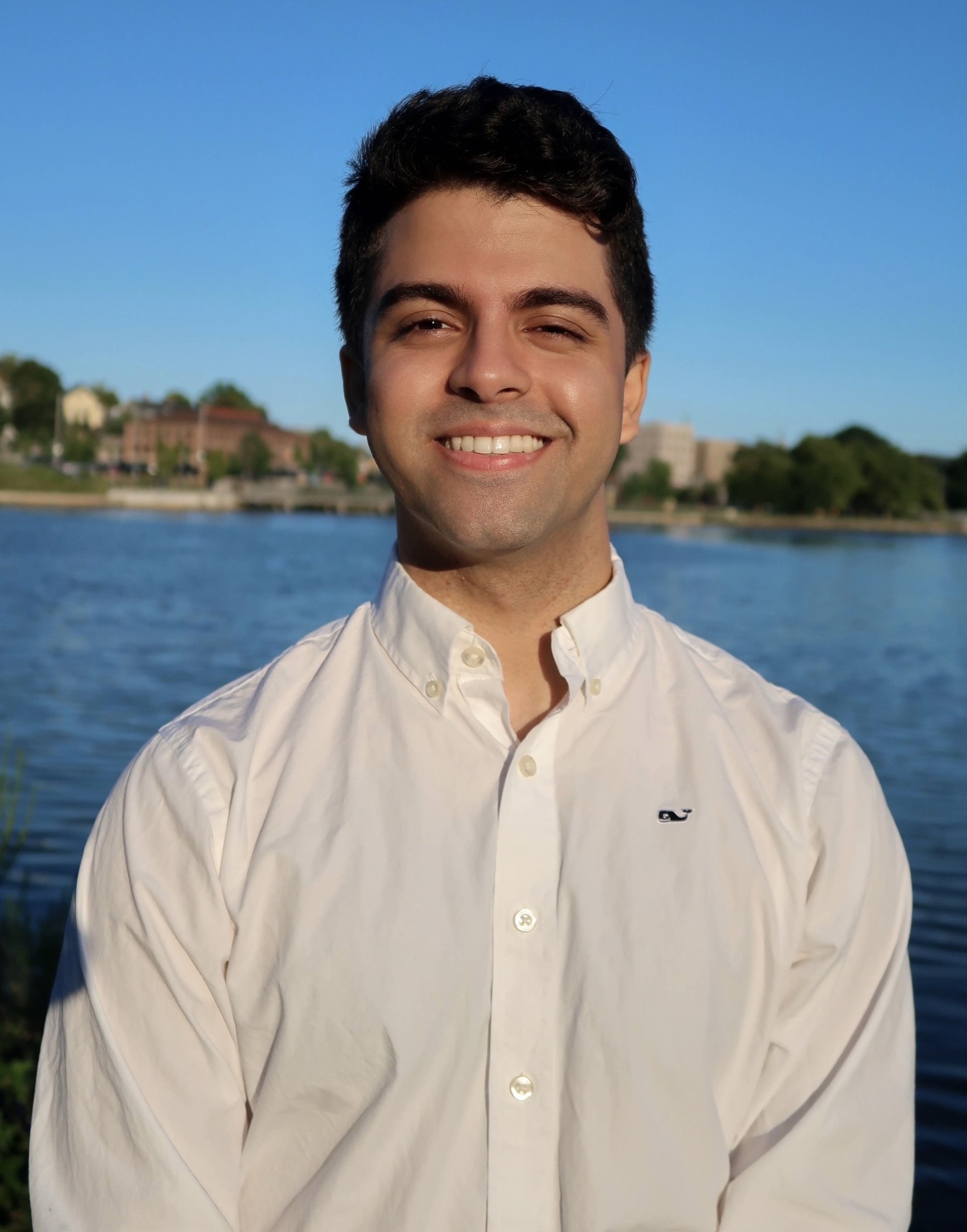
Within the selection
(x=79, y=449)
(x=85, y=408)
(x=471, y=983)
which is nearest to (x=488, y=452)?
(x=471, y=983)

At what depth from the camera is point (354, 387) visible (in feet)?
8.22

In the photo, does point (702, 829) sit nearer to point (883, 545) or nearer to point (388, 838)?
point (388, 838)

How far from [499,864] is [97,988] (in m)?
0.65

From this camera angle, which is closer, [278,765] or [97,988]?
[97,988]

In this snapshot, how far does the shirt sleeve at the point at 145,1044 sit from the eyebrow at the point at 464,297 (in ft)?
2.89

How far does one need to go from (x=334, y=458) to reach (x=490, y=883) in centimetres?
14286

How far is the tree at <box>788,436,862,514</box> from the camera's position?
123062 mm

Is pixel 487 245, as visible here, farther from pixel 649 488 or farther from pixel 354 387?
pixel 649 488

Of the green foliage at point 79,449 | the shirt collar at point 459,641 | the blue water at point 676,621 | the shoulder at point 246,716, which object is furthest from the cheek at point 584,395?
the green foliage at point 79,449

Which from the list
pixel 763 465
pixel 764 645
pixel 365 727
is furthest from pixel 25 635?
pixel 763 465

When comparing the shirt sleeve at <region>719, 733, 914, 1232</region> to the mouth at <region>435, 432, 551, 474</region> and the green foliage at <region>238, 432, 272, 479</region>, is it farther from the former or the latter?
the green foliage at <region>238, 432, 272, 479</region>

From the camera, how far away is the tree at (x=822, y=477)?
404 ft

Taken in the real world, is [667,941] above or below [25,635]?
above

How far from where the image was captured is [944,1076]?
6.62 meters
